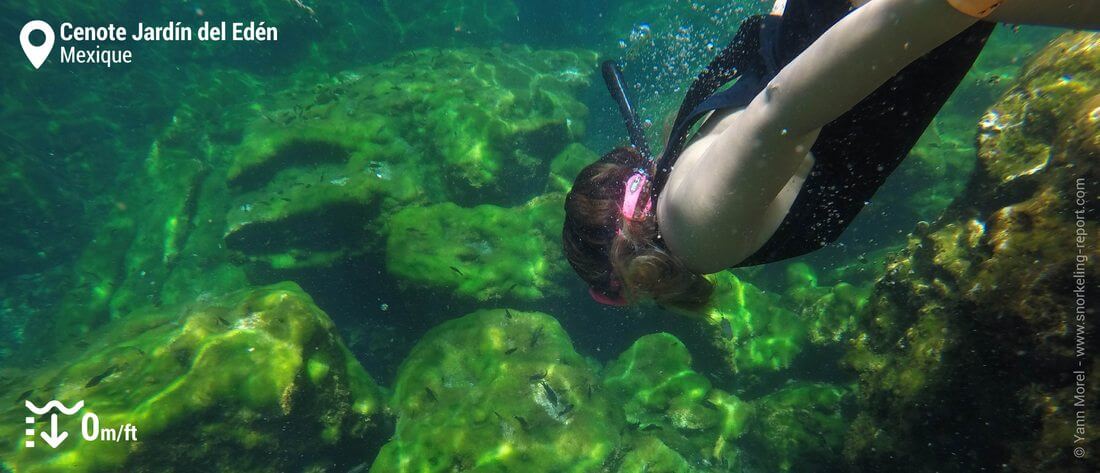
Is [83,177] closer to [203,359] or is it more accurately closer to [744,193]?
[203,359]

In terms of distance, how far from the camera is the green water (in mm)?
5449

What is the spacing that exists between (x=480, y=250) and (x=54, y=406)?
18.7 feet

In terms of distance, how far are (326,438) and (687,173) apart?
6.50 metres

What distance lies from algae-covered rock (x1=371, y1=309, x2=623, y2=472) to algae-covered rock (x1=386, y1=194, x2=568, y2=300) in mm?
658

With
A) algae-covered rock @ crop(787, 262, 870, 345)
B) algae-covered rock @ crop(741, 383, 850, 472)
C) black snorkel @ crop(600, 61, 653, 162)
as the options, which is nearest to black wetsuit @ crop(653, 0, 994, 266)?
black snorkel @ crop(600, 61, 653, 162)

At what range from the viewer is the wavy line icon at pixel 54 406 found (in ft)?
18.4

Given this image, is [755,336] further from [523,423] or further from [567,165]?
[567,165]

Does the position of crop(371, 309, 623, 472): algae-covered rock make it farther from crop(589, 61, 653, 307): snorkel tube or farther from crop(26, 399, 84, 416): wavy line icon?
crop(589, 61, 653, 307): snorkel tube

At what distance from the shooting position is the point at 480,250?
7.95 meters

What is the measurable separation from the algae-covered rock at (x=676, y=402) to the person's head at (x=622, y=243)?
4.98 metres

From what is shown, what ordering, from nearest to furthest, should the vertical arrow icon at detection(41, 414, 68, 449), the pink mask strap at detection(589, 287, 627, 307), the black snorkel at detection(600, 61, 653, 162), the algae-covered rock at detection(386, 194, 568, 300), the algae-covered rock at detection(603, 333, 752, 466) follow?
the pink mask strap at detection(589, 287, 627, 307) → the black snorkel at detection(600, 61, 653, 162) → the vertical arrow icon at detection(41, 414, 68, 449) → the algae-covered rock at detection(603, 333, 752, 466) → the algae-covered rock at detection(386, 194, 568, 300)

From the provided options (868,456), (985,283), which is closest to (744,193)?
(985,283)

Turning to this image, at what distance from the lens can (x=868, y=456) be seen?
175 inches

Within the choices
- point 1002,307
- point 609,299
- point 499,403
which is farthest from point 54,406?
point 1002,307
